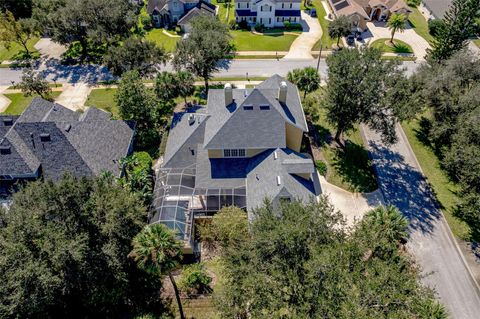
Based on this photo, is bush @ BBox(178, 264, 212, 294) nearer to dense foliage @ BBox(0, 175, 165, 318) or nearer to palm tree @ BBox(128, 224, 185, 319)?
dense foliage @ BBox(0, 175, 165, 318)

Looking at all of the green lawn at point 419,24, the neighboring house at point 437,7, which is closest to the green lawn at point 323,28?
the green lawn at point 419,24

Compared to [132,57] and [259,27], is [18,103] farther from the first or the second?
[259,27]

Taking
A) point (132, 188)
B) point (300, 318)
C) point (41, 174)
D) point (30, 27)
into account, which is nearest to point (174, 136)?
point (132, 188)

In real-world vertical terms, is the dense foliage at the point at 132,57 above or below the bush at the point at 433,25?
below

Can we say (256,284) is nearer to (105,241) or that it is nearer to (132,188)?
(105,241)

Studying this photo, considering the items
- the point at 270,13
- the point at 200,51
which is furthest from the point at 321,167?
the point at 270,13

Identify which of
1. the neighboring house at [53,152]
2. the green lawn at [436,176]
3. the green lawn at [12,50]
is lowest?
the green lawn at [12,50]

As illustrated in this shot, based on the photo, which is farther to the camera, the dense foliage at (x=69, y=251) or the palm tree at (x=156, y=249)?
the palm tree at (x=156, y=249)

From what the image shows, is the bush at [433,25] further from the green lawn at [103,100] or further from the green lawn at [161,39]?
the green lawn at [103,100]
